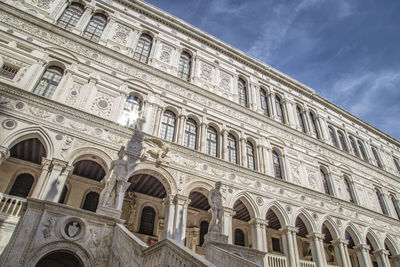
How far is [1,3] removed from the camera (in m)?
11.3

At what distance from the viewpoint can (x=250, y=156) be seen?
14.7 meters

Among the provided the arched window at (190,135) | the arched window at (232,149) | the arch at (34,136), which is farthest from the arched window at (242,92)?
the arch at (34,136)

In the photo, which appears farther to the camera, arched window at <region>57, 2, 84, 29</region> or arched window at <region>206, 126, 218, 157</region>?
arched window at <region>206, 126, 218, 157</region>

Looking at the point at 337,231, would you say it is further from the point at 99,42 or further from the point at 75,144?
the point at 99,42

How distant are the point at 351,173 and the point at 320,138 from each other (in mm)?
3197

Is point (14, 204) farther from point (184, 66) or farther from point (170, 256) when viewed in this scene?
point (184, 66)

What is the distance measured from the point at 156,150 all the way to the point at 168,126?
1940 mm

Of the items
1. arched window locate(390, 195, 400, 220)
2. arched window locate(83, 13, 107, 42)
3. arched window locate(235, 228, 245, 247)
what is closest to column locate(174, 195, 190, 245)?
arched window locate(235, 228, 245, 247)

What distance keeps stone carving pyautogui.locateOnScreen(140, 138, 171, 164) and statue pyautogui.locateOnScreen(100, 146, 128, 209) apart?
116 inches

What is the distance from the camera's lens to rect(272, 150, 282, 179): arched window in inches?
592

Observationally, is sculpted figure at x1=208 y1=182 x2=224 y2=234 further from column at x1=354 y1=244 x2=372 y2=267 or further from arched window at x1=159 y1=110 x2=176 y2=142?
column at x1=354 y1=244 x2=372 y2=267

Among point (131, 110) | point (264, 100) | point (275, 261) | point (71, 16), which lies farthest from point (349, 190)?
point (71, 16)

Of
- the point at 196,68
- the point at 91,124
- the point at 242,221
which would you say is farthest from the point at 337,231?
the point at 91,124

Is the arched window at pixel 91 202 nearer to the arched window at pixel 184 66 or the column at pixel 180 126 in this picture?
the column at pixel 180 126
